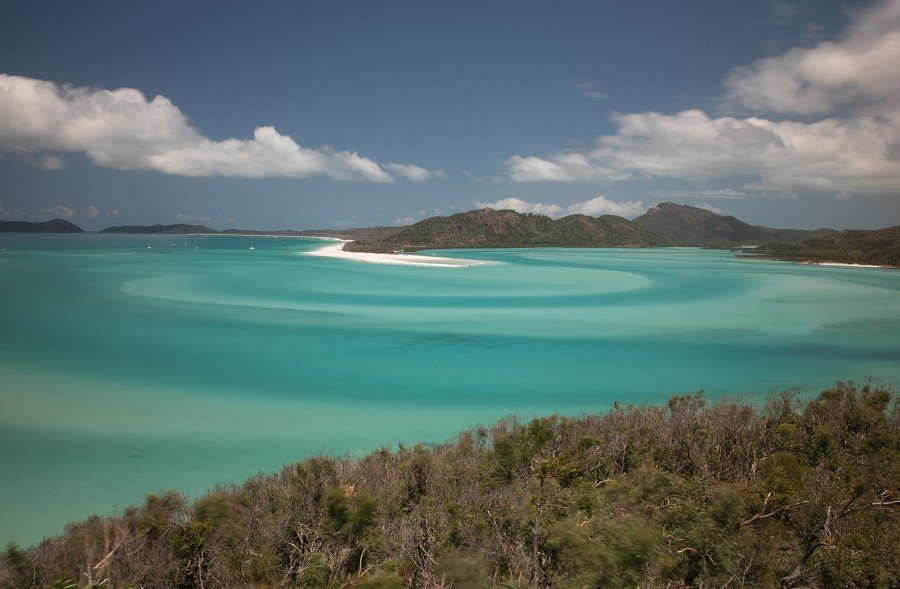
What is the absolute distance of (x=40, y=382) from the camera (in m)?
17.9

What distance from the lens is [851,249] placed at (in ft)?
302

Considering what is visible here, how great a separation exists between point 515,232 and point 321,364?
13652cm

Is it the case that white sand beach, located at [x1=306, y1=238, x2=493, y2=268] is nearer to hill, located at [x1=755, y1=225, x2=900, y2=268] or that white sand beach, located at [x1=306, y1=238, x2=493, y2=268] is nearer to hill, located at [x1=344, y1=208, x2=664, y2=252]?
hill, located at [x1=344, y1=208, x2=664, y2=252]

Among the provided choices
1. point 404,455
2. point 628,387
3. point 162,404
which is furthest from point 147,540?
point 628,387

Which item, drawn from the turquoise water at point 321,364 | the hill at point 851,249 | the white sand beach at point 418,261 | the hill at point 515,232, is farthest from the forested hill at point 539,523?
the hill at point 515,232

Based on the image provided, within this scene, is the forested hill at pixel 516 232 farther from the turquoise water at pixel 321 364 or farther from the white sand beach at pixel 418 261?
the turquoise water at pixel 321 364

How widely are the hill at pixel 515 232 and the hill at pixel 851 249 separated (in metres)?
56.3

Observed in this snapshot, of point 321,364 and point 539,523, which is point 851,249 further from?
point 539,523

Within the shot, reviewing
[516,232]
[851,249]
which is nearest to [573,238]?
[516,232]

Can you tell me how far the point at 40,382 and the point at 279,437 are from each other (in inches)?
405

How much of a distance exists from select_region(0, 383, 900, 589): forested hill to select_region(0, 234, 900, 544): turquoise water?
4009mm

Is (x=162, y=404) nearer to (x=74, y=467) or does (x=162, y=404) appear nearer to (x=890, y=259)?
(x=74, y=467)

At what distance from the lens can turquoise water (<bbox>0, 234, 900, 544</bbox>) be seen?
12.8 meters

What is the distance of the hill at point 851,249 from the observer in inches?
3140
